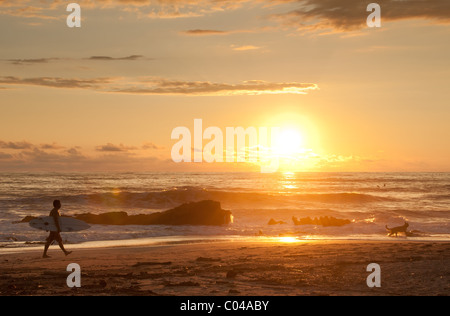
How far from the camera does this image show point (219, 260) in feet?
52.7

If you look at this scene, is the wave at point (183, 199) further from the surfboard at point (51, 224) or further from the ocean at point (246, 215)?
the surfboard at point (51, 224)

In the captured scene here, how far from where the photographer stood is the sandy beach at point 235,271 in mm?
10961

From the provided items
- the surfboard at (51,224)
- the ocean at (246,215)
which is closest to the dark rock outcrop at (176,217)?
the ocean at (246,215)

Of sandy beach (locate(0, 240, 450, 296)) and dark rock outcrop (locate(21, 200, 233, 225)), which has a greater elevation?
dark rock outcrop (locate(21, 200, 233, 225))

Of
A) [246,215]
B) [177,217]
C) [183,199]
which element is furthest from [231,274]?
[183,199]

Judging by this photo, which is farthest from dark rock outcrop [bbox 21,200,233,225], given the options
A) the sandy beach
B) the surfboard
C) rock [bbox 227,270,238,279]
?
rock [bbox 227,270,238,279]

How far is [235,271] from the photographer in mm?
13492

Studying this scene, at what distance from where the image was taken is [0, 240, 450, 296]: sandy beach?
10961mm

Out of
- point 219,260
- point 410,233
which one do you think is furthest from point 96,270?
point 410,233

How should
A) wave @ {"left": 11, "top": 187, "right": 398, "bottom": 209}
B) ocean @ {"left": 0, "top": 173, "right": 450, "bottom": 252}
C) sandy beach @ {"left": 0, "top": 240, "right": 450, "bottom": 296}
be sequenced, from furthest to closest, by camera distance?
wave @ {"left": 11, "top": 187, "right": 398, "bottom": 209}, ocean @ {"left": 0, "top": 173, "right": 450, "bottom": 252}, sandy beach @ {"left": 0, "top": 240, "right": 450, "bottom": 296}

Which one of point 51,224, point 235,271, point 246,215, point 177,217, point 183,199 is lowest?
point 235,271

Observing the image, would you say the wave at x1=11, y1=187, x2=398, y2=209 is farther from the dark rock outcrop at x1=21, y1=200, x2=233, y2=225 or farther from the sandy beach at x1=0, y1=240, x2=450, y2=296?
the sandy beach at x1=0, y1=240, x2=450, y2=296

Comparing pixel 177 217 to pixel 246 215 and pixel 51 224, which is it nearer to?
pixel 246 215
